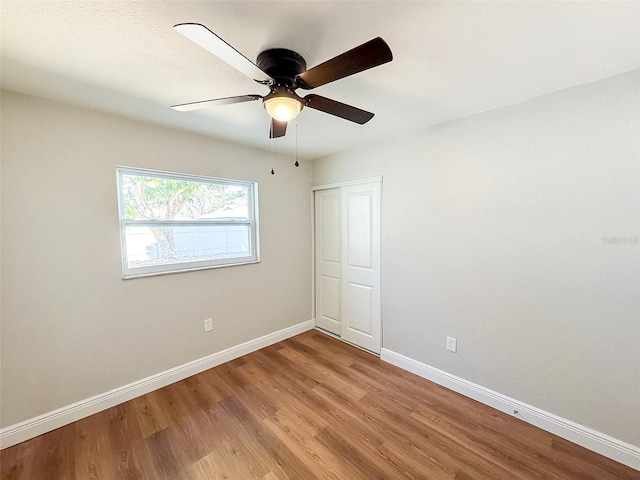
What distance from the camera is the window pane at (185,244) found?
7.54 ft

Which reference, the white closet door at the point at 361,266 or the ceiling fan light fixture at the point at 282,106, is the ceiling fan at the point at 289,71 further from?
the white closet door at the point at 361,266

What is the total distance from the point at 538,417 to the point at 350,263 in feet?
6.69

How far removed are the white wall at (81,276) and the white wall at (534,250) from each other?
6.78 ft

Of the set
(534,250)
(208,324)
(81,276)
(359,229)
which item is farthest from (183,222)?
(534,250)

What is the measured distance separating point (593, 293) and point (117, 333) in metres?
3.51

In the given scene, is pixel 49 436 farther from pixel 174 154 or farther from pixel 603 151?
pixel 603 151

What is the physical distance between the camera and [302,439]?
1.77 m

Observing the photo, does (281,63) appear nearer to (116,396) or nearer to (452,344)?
(452,344)

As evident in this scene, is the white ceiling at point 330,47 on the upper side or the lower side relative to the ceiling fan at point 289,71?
upper

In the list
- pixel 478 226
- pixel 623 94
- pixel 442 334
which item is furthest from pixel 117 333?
pixel 623 94

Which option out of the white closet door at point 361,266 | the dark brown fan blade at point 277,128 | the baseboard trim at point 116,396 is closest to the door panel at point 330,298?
the white closet door at point 361,266

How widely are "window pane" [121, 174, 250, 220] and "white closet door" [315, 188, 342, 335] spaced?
39.5 inches

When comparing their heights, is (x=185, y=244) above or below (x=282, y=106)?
below

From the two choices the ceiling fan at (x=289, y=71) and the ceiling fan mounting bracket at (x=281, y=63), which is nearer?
the ceiling fan at (x=289, y=71)
